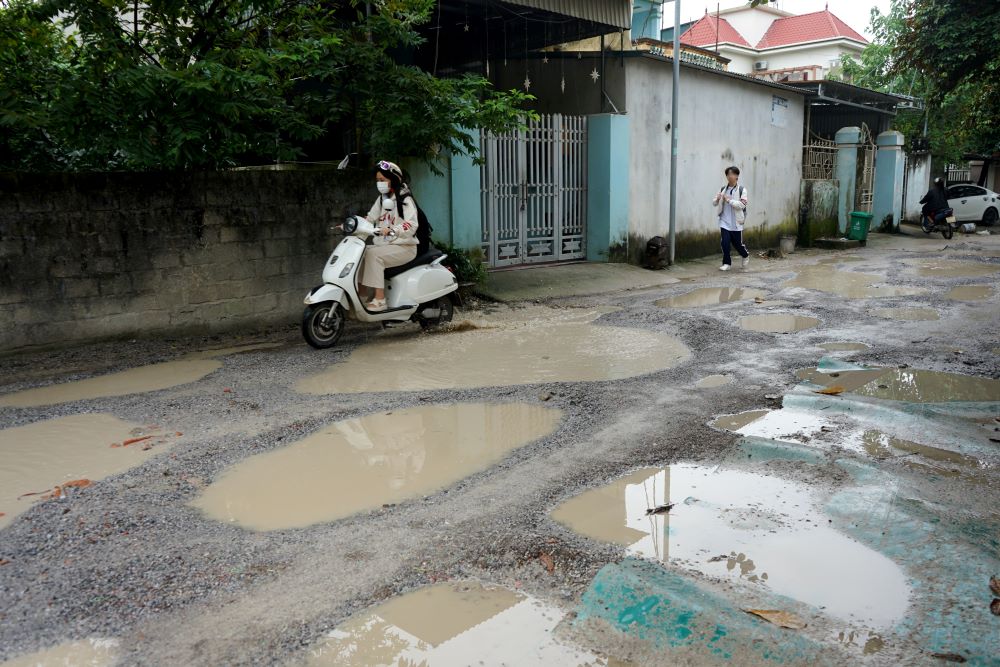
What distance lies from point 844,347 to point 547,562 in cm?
449

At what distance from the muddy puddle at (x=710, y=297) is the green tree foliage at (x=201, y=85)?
288 centimetres

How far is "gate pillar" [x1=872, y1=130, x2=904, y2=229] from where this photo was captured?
19.2m

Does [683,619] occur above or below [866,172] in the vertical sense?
below

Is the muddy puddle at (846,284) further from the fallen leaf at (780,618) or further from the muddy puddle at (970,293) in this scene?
the fallen leaf at (780,618)

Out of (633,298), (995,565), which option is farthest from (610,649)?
Result: (633,298)

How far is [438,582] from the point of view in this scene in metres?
2.84

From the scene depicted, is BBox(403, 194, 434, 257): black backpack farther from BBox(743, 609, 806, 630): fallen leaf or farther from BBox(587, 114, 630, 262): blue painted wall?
BBox(743, 609, 806, 630): fallen leaf

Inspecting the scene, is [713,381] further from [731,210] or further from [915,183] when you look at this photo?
[915,183]

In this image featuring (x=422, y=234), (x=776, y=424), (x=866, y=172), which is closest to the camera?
(x=776, y=424)

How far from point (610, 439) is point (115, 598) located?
256 cm

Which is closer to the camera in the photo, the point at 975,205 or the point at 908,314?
the point at 908,314

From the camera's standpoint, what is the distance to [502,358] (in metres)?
6.36

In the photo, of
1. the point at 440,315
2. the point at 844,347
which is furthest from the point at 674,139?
the point at 844,347

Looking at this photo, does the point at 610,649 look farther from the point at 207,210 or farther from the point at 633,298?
the point at 633,298
